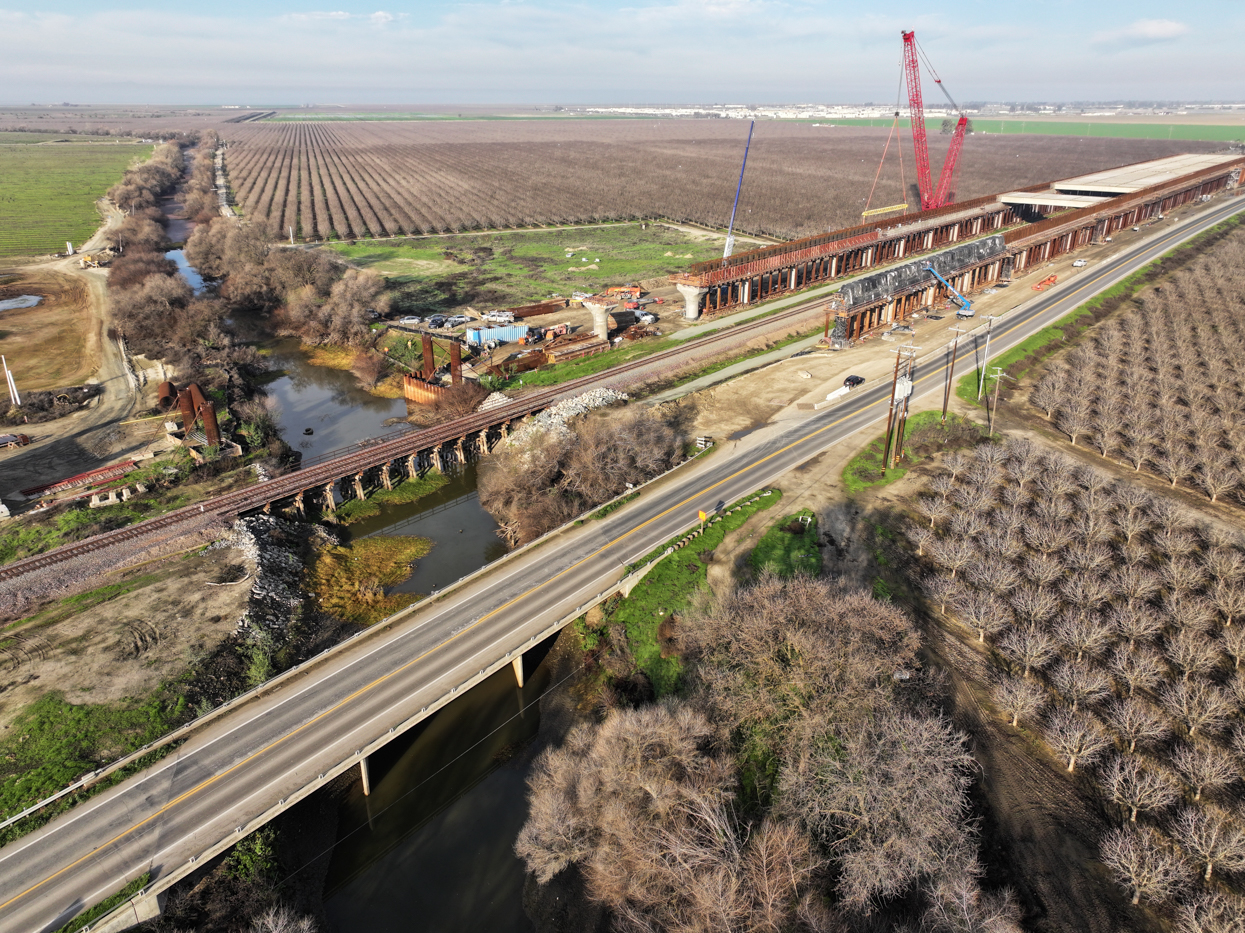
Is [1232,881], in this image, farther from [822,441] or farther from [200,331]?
[200,331]

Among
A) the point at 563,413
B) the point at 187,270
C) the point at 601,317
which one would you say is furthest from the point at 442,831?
the point at 187,270

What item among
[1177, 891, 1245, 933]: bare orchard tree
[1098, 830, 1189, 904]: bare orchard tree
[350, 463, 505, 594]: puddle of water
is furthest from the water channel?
[1177, 891, 1245, 933]: bare orchard tree

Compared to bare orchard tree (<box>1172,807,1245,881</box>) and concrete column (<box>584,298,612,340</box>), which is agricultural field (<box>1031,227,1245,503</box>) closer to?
bare orchard tree (<box>1172,807,1245,881</box>)

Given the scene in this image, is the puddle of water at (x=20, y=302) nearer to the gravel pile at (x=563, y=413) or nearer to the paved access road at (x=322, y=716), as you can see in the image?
the gravel pile at (x=563, y=413)

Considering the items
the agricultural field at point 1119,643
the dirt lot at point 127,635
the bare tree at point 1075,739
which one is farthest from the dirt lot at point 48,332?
the bare tree at point 1075,739

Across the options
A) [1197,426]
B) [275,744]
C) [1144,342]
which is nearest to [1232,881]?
[275,744]

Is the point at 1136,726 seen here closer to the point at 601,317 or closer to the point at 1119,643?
the point at 1119,643
